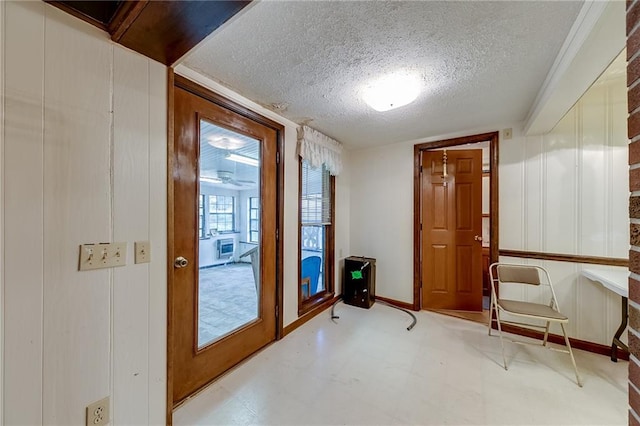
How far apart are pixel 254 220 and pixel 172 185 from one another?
2.91ft

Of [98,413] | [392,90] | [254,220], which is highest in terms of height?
[392,90]

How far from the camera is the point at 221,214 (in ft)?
6.87

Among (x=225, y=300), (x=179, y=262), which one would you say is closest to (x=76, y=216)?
(x=179, y=262)

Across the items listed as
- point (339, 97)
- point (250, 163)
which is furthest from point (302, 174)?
point (339, 97)

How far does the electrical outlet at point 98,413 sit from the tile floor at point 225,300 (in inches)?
25.2

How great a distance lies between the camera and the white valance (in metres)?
2.74

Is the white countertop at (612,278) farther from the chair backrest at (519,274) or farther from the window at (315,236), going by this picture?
the window at (315,236)

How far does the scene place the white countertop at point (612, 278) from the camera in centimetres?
181

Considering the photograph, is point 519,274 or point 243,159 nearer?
point 243,159

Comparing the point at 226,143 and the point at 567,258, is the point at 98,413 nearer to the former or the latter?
the point at 226,143

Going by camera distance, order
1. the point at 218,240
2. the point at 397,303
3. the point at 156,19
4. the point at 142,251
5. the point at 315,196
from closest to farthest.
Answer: the point at 156,19
the point at 142,251
the point at 218,240
the point at 315,196
the point at 397,303

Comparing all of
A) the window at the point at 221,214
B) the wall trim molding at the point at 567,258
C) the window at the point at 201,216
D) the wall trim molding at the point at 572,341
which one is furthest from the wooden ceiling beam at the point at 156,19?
the wall trim molding at the point at 572,341

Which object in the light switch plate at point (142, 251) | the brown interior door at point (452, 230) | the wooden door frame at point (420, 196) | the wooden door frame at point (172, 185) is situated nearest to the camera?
the light switch plate at point (142, 251)

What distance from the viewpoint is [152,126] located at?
1.36 meters
